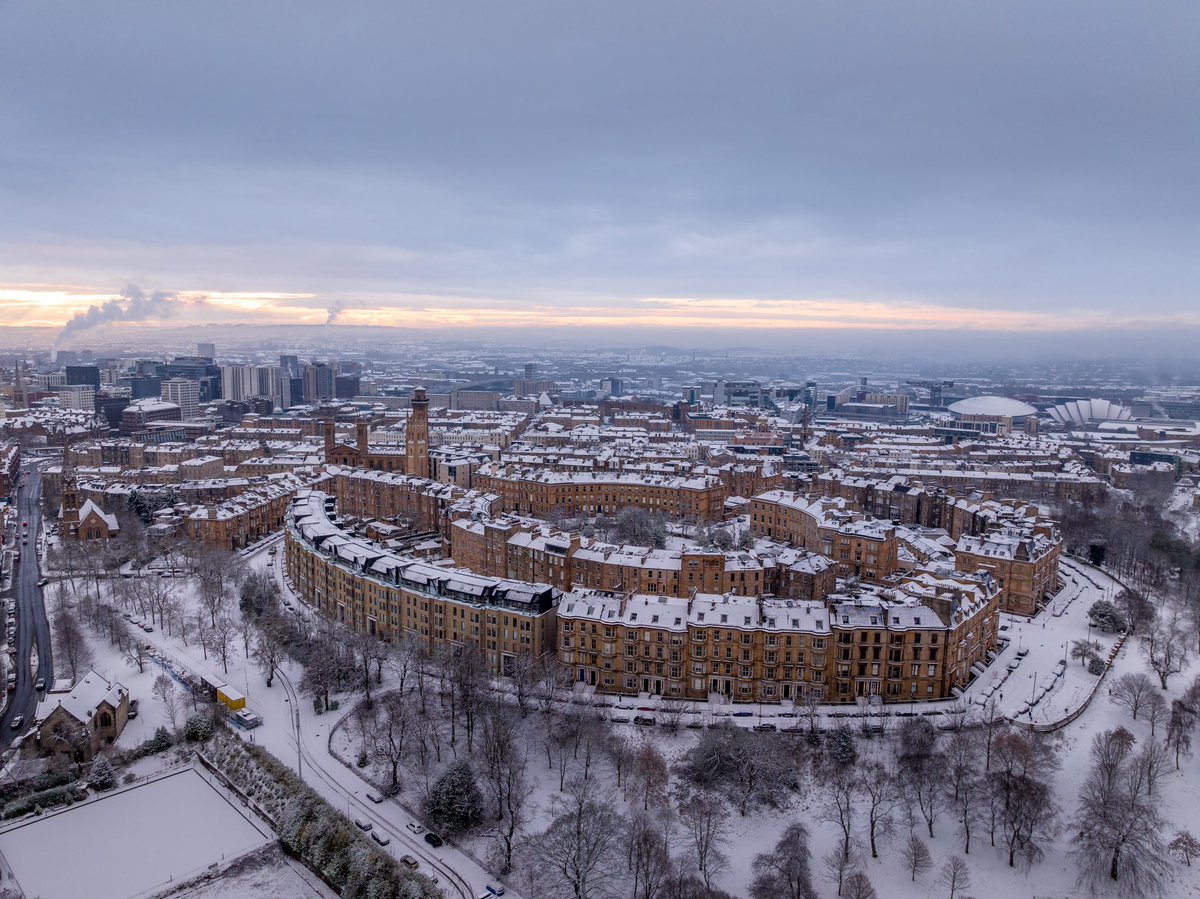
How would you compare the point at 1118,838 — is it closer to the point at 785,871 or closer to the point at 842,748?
the point at 842,748

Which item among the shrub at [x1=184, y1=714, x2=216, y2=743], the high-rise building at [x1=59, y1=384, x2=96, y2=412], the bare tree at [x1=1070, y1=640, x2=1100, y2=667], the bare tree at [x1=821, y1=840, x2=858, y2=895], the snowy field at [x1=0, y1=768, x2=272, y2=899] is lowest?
the snowy field at [x1=0, y1=768, x2=272, y2=899]

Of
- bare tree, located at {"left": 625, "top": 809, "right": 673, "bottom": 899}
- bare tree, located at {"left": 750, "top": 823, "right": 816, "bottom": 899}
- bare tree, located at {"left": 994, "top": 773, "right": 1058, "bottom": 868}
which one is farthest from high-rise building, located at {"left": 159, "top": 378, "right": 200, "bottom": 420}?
bare tree, located at {"left": 994, "top": 773, "right": 1058, "bottom": 868}

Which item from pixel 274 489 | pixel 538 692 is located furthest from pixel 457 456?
pixel 538 692

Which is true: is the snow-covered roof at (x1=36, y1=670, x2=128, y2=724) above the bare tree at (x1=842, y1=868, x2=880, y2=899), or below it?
above

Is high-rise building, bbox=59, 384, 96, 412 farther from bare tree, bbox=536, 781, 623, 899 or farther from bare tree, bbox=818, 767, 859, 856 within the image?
bare tree, bbox=818, 767, 859, 856

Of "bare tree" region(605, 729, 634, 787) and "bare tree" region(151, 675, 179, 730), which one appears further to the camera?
"bare tree" region(151, 675, 179, 730)

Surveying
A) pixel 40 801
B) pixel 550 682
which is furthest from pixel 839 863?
pixel 40 801

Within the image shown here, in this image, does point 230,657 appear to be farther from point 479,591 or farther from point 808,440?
point 808,440
